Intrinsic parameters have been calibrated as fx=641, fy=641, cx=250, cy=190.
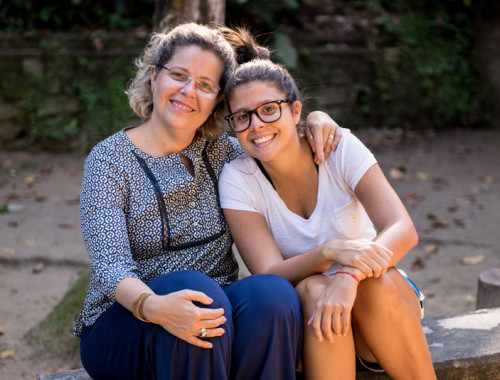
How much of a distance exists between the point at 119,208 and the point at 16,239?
2928 millimetres

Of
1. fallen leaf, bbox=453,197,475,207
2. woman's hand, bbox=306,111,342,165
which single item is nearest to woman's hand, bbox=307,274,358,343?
woman's hand, bbox=306,111,342,165

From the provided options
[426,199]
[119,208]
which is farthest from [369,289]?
[426,199]

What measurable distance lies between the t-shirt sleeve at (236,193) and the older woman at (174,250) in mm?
49

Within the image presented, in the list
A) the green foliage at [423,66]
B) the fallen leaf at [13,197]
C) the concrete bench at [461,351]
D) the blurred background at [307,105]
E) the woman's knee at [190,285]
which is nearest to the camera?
the woman's knee at [190,285]

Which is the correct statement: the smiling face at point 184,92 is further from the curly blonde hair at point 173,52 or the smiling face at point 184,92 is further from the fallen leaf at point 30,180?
the fallen leaf at point 30,180

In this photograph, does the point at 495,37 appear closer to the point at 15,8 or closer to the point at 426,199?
the point at 426,199

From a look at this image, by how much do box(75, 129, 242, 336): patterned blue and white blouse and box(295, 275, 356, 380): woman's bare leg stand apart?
44cm

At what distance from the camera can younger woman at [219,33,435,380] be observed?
210 centimetres

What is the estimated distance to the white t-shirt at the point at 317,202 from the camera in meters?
2.45

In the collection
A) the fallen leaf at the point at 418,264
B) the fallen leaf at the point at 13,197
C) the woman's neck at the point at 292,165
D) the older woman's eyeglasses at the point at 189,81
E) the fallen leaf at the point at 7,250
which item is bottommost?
the fallen leaf at the point at 13,197

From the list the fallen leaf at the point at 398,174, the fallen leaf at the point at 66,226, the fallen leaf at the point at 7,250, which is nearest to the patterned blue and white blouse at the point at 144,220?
the fallen leaf at the point at 7,250

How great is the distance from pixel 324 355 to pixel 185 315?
50 centimetres

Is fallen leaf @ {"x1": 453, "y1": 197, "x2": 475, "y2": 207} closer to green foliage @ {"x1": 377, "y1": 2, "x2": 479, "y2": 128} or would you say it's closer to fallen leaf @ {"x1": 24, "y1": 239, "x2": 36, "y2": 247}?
green foliage @ {"x1": 377, "y1": 2, "x2": 479, "y2": 128}

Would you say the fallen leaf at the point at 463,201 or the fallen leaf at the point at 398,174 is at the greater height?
the fallen leaf at the point at 463,201
